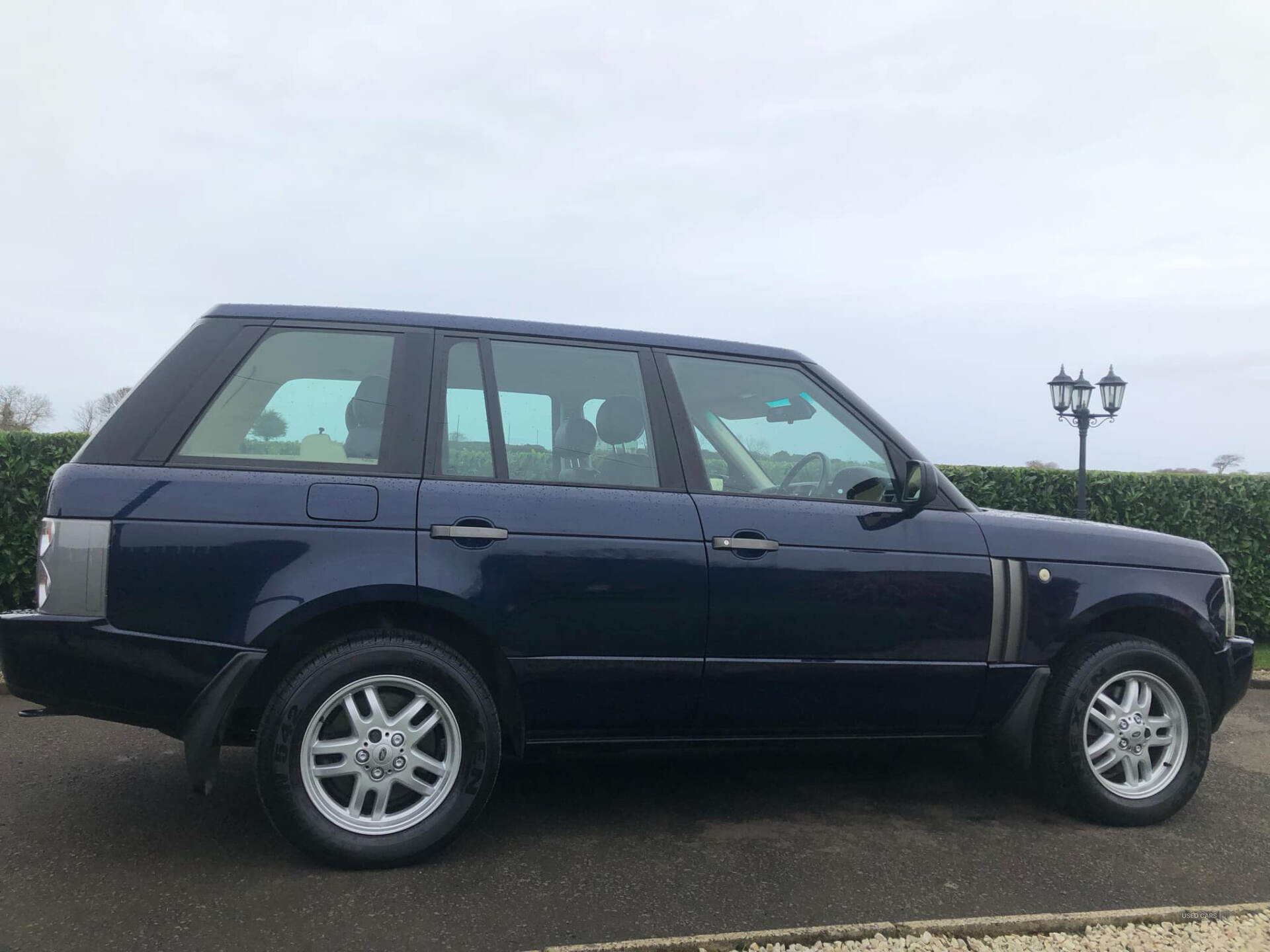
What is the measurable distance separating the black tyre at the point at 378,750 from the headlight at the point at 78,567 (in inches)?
24.0

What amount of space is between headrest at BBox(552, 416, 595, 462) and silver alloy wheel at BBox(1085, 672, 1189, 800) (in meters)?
2.16

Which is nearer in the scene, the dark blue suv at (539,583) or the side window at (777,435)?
the dark blue suv at (539,583)

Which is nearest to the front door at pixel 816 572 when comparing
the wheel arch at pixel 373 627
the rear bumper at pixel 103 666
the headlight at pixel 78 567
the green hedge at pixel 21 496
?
the wheel arch at pixel 373 627

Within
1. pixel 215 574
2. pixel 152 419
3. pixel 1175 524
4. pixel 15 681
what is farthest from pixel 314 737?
pixel 1175 524

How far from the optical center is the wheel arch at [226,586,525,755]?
2967 mm

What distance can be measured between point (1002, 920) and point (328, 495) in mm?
2340

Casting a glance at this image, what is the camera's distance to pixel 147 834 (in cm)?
332

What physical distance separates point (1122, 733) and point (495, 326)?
→ 9.39 ft

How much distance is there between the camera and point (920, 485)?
3521 mm

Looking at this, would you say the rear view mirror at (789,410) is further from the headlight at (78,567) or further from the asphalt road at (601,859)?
the headlight at (78,567)

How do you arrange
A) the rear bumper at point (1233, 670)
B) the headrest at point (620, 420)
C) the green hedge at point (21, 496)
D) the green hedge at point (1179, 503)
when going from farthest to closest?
the green hedge at point (1179, 503) → the green hedge at point (21, 496) → the rear bumper at point (1233, 670) → the headrest at point (620, 420)

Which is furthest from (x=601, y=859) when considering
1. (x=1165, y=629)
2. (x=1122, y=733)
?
(x=1165, y=629)

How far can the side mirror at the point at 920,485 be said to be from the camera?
11.5ft

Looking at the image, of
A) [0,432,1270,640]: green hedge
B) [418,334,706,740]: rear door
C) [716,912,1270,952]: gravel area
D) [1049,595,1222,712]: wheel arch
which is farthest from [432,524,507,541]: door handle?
[0,432,1270,640]: green hedge
